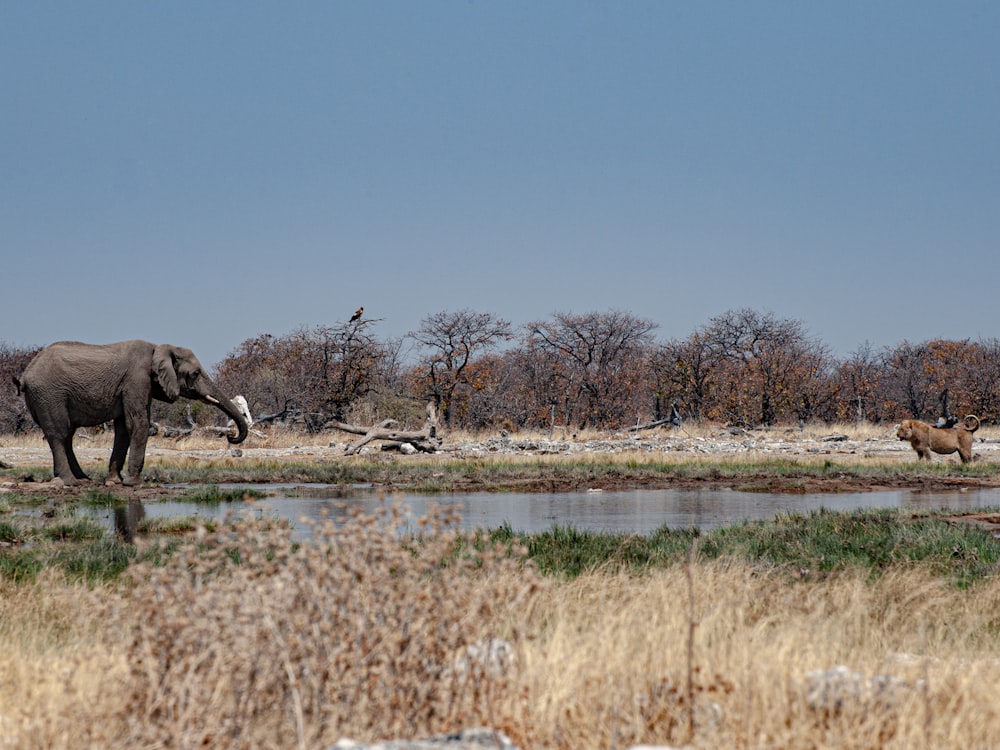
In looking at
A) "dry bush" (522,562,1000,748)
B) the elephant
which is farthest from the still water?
"dry bush" (522,562,1000,748)

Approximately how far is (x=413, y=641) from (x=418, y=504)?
12.3 m

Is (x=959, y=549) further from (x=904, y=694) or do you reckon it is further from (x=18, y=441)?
(x=18, y=441)

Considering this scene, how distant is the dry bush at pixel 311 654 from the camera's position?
398cm

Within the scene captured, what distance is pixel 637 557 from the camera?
33.2 feet

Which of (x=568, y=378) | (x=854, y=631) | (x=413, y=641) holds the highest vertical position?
(x=568, y=378)

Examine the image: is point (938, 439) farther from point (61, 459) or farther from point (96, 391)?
point (61, 459)

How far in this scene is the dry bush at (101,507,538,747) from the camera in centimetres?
398

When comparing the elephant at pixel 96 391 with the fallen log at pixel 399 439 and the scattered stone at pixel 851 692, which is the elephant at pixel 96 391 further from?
the scattered stone at pixel 851 692

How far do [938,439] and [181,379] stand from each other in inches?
703

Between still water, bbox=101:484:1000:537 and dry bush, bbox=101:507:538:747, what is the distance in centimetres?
825

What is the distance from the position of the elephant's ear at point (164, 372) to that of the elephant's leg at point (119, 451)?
0.95m

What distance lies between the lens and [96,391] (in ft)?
63.5

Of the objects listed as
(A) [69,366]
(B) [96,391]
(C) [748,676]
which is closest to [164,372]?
(B) [96,391]

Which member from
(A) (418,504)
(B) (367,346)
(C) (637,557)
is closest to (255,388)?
(B) (367,346)
